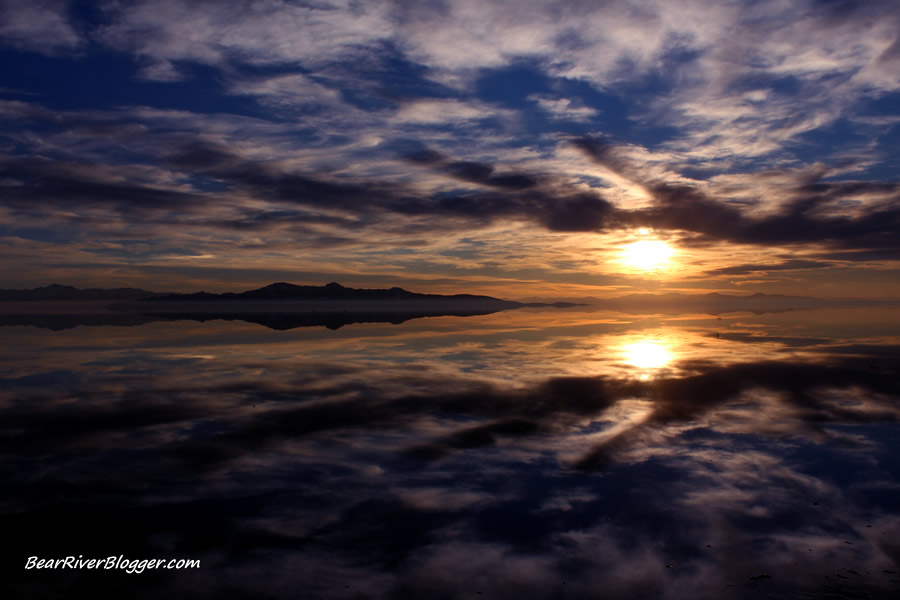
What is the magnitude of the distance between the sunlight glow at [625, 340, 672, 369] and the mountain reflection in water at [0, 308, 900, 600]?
3.75 meters

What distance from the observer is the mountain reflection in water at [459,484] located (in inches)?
311

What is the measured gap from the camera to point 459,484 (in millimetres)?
11320

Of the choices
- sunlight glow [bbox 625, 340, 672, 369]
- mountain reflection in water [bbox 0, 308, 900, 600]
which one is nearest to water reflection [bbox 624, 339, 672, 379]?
sunlight glow [bbox 625, 340, 672, 369]

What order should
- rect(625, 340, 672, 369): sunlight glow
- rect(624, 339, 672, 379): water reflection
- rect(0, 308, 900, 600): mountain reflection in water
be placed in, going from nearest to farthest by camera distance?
rect(0, 308, 900, 600): mountain reflection in water, rect(624, 339, 672, 379): water reflection, rect(625, 340, 672, 369): sunlight glow

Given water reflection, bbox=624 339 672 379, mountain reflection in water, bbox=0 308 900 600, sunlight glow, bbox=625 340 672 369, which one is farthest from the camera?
sunlight glow, bbox=625 340 672 369

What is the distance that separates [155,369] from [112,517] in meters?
18.6

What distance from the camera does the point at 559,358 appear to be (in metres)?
30.4

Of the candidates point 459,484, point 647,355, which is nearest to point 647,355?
point 647,355

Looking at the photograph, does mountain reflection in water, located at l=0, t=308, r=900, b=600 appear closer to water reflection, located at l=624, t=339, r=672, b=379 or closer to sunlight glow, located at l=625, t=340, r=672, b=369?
water reflection, located at l=624, t=339, r=672, b=379

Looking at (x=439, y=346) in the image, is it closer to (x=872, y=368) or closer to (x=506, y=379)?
(x=506, y=379)

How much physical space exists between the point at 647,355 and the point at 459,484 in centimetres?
2308

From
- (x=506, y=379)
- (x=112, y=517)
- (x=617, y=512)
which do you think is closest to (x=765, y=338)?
(x=506, y=379)

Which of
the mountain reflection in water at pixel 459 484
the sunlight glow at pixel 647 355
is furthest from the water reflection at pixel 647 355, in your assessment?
the mountain reflection in water at pixel 459 484

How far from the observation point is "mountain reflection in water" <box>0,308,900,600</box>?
7.91 meters
